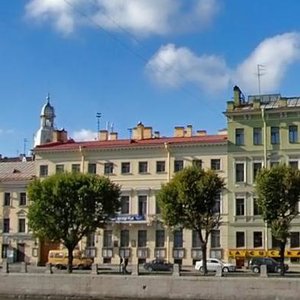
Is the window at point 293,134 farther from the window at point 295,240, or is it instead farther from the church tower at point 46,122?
the church tower at point 46,122

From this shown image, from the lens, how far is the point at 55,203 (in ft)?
175

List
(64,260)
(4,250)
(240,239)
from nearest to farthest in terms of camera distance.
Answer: (64,260), (240,239), (4,250)

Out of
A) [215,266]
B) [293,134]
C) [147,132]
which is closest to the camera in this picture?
[215,266]

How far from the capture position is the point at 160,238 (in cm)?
6694

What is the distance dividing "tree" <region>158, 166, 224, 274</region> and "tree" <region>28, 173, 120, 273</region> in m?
5.11

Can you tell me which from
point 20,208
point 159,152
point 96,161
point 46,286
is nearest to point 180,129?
point 159,152

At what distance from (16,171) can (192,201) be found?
29283mm

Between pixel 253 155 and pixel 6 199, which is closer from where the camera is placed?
pixel 253 155

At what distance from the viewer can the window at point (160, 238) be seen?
66.8 meters

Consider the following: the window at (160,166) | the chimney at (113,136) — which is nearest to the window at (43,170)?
the chimney at (113,136)

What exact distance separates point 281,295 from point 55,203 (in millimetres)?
19696

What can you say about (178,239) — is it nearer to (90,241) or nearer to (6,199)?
(90,241)

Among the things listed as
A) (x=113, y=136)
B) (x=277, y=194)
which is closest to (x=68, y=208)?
(x=277, y=194)

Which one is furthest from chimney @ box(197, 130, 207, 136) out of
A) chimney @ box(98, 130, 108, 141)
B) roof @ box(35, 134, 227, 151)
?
chimney @ box(98, 130, 108, 141)
